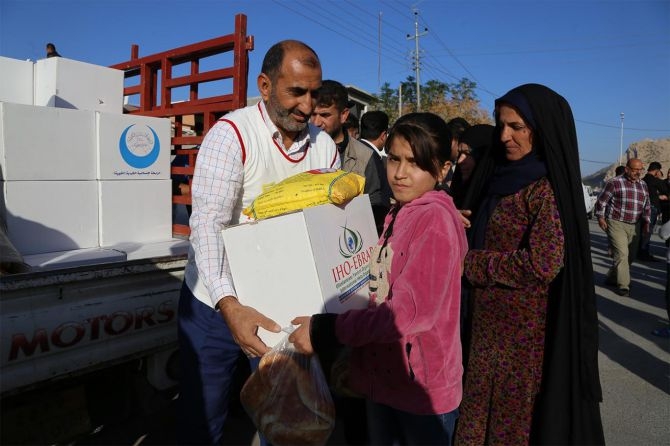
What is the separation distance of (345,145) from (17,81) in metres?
2.54

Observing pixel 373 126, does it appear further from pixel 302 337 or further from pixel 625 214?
pixel 625 214

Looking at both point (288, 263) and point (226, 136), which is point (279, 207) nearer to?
point (288, 263)

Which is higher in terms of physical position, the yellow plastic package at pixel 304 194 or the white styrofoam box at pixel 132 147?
the white styrofoam box at pixel 132 147

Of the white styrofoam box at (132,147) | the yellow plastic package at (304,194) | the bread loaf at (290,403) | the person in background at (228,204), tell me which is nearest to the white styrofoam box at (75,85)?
the white styrofoam box at (132,147)

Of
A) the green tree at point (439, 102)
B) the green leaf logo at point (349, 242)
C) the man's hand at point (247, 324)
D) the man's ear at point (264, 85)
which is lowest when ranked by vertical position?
the man's hand at point (247, 324)

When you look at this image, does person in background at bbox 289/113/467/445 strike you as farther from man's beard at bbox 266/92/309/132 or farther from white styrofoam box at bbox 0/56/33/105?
white styrofoam box at bbox 0/56/33/105

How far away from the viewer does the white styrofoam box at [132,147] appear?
8.89ft

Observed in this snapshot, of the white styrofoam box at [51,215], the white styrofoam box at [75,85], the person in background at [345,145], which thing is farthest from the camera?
the person in background at [345,145]

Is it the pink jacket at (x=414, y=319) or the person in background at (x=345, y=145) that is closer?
the pink jacket at (x=414, y=319)

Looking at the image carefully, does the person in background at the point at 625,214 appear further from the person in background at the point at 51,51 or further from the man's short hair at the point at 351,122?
the person in background at the point at 51,51

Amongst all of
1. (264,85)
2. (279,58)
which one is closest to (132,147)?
(264,85)

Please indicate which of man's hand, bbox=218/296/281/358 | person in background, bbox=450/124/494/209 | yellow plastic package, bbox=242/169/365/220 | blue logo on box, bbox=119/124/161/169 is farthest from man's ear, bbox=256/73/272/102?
person in background, bbox=450/124/494/209

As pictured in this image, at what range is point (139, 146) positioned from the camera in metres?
2.89

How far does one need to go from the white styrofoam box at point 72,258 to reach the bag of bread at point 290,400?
1283mm
